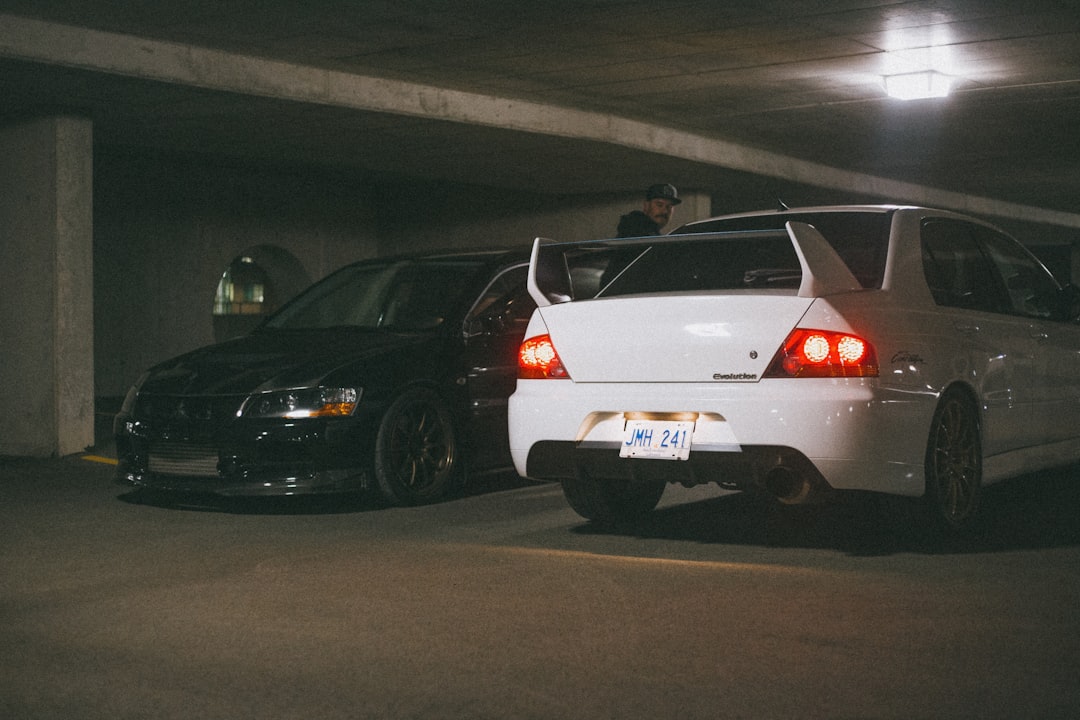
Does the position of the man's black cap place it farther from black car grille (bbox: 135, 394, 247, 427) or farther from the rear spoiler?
black car grille (bbox: 135, 394, 247, 427)

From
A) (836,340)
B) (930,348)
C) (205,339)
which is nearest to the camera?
(836,340)

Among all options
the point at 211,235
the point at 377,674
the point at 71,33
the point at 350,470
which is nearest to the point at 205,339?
the point at 211,235

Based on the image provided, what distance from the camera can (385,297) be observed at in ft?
30.8

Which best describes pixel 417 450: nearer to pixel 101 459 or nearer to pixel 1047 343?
pixel 1047 343

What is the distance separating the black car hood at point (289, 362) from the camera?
801 cm

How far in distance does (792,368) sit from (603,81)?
812cm

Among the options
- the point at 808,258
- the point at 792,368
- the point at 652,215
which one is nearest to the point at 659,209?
the point at 652,215

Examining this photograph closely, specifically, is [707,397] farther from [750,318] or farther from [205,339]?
[205,339]

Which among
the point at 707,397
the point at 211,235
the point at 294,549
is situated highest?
the point at 211,235

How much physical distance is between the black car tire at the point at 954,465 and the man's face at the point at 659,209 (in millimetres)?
4037

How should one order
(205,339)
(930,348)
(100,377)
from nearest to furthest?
(930,348) < (100,377) < (205,339)

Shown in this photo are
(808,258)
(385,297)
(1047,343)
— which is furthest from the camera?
(385,297)

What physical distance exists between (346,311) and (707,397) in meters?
3.97

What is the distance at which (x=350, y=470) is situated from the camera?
7.98m
